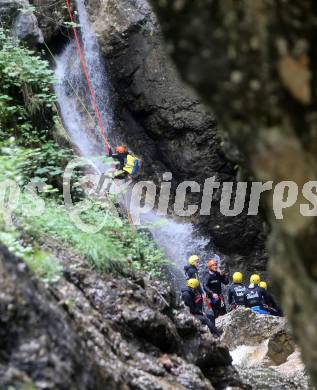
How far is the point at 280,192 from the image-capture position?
345cm

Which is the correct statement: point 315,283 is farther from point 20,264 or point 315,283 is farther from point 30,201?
point 30,201

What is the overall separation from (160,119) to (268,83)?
48.2 ft

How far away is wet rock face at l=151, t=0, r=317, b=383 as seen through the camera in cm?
267

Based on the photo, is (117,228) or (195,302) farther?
(195,302)

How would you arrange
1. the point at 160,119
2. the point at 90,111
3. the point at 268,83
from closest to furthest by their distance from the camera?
the point at 268,83, the point at 90,111, the point at 160,119

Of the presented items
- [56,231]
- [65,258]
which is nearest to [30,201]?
[56,231]

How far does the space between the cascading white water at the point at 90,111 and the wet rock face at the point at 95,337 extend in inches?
341

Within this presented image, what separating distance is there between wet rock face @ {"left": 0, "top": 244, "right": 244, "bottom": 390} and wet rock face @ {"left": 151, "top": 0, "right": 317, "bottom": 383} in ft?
6.00

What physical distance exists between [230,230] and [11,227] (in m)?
13.0

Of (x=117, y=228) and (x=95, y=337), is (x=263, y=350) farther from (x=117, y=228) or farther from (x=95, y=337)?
(x=95, y=337)

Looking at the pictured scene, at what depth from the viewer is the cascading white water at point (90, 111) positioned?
52.7 feet

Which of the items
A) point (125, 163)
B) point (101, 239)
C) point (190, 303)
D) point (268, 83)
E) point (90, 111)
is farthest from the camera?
point (90, 111)

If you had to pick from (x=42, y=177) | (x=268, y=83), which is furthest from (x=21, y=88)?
(x=268, y=83)

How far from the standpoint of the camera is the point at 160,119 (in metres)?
17.3
